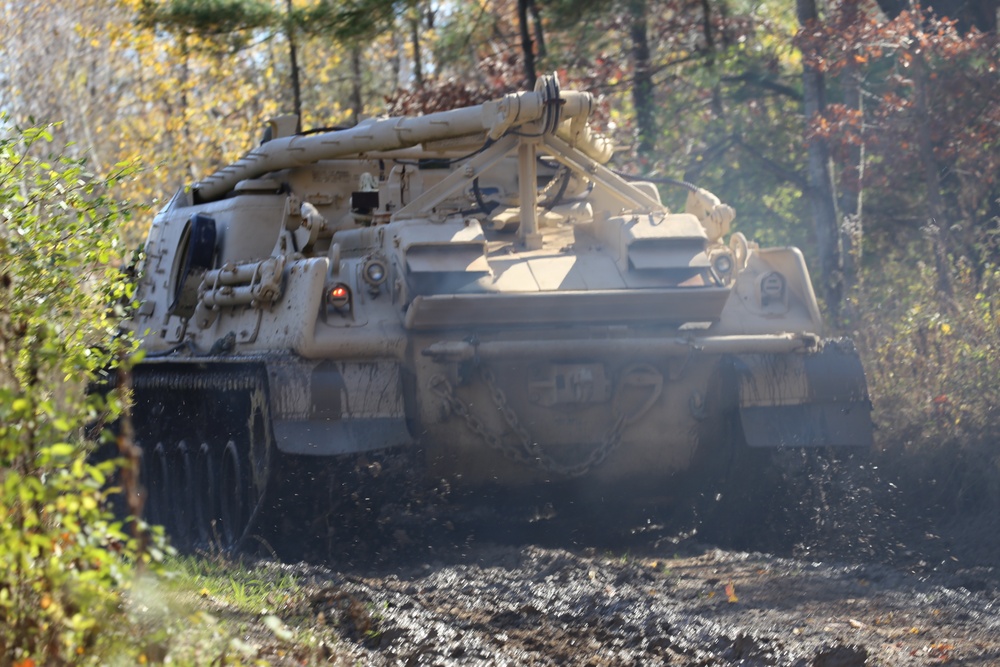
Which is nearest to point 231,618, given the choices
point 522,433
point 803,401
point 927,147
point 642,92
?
point 522,433

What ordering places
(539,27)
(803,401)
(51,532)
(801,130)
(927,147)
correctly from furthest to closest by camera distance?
(801,130)
(539,27)
(927,147)
(803,401)
(51,532)

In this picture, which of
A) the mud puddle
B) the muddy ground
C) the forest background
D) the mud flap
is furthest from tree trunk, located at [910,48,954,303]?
the mud puddle

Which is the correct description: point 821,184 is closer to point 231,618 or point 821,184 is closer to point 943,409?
point 943,409

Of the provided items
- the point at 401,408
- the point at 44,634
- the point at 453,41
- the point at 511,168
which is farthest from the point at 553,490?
the point at 453,41

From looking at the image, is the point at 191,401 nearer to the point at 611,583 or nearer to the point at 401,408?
the point at 401,408

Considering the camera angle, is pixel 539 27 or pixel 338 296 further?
pixel 539 27

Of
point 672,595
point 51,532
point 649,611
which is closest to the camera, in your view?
point 51,532

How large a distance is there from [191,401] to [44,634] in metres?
5.32

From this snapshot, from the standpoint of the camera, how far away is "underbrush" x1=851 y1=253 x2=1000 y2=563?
7.88m

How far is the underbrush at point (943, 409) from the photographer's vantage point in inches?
310

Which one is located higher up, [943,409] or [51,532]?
[51,532]

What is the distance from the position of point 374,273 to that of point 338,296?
26cm

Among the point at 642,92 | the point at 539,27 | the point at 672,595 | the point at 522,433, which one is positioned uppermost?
the point at 539,27

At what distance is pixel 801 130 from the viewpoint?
17078mm
